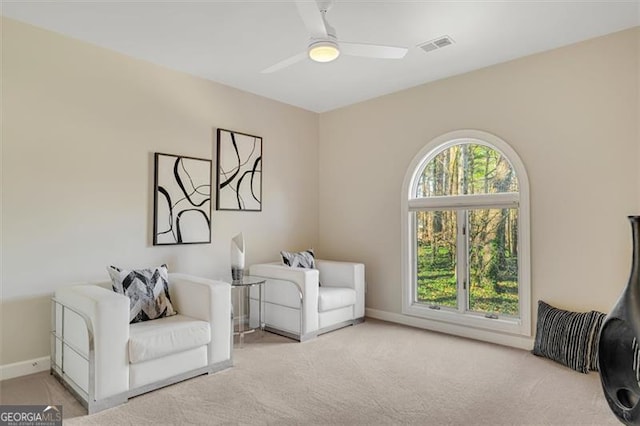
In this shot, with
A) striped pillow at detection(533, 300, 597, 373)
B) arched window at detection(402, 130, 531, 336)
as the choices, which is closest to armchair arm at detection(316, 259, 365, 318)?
arched window at detection(402, 130, 531, 336)

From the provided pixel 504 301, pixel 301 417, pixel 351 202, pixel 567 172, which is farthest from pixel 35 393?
pixel 567 172

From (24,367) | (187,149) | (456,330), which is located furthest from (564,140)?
(24,367)

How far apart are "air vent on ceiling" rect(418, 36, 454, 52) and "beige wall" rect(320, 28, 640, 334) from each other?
814 mm

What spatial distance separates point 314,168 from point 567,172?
10.3ft

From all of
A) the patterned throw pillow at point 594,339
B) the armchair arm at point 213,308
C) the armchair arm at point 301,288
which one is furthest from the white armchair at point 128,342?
the patterned throw pillow at point 594,339

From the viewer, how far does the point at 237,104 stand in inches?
181

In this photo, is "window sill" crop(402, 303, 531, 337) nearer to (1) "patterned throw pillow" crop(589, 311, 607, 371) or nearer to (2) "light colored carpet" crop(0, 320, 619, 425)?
(2) "light colored carpet" crop(0, 320, 619, 425)

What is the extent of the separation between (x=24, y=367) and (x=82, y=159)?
5.78ft

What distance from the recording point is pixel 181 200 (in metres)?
4.00

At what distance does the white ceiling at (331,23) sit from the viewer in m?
2.84

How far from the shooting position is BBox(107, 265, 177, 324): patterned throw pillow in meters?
3.06

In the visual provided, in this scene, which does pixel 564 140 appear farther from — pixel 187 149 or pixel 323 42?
pixel 187 149

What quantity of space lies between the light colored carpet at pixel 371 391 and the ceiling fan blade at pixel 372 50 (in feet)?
8.02

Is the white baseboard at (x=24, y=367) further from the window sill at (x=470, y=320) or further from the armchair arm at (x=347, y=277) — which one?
the window sill at (x=470, y=320)
